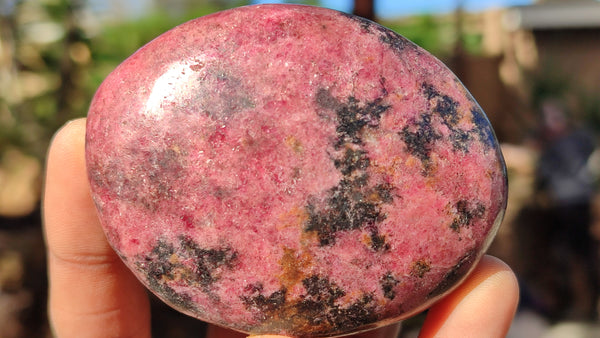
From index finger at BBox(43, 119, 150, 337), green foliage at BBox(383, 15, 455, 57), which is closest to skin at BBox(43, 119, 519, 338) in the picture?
index finger at BBox(43, 119, 150, 337)

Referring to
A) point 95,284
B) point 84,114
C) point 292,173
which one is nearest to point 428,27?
point 84,114

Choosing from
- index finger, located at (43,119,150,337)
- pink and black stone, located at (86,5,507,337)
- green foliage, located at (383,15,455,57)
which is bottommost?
green foliage, located at (383,15,455,57)

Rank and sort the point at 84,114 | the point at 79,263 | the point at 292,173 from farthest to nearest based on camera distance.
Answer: the point at 84,114
the point at 79,263
the point at 292,173

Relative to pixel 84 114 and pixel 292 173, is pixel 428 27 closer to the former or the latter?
pixel 84 114

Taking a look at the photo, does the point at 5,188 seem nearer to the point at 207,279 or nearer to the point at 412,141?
the point at 207,279

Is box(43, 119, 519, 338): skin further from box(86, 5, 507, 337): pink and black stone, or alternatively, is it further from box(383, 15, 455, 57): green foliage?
box(383, 15, 455, 57): green foliage

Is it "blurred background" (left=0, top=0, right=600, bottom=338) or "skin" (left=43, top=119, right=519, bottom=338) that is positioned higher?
"skin" (left=43, top=119, right=519, bottom=338)

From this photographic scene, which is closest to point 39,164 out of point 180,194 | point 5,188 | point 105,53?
point 5,188
